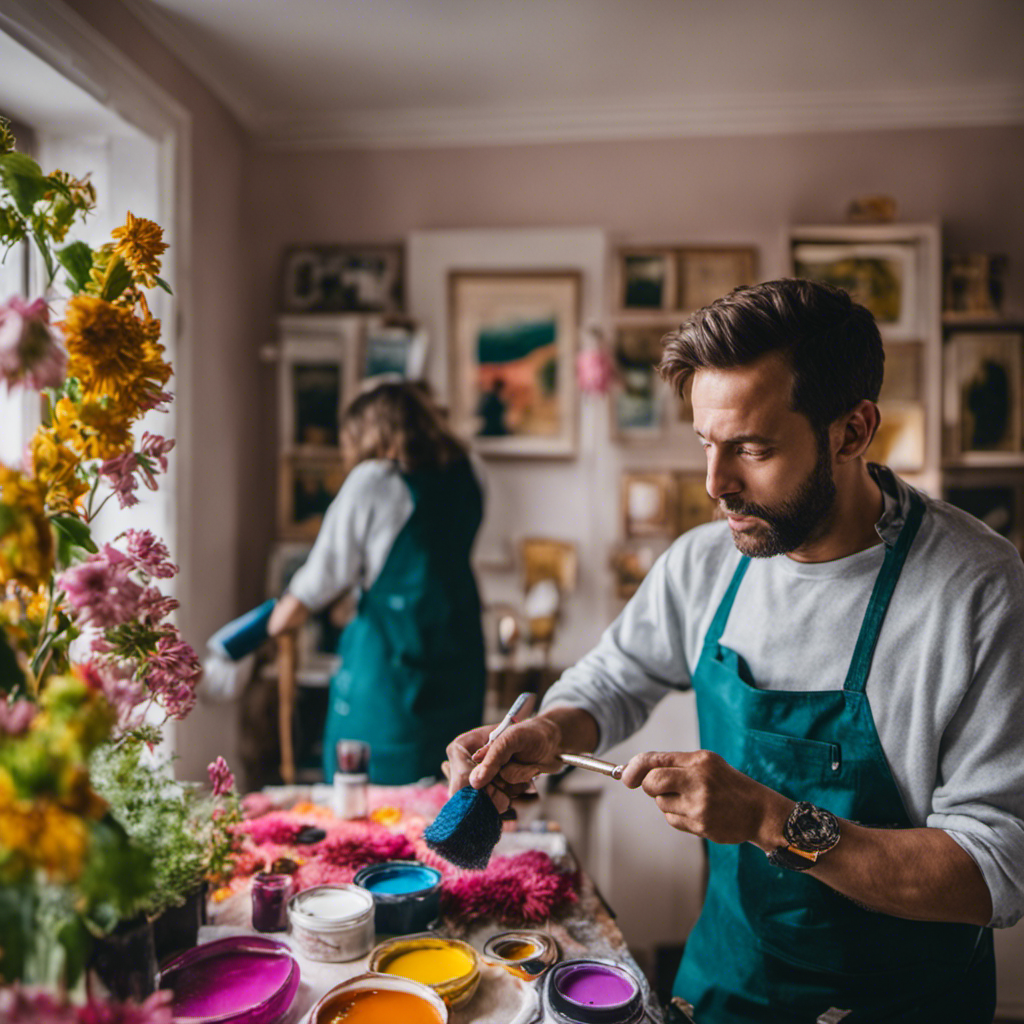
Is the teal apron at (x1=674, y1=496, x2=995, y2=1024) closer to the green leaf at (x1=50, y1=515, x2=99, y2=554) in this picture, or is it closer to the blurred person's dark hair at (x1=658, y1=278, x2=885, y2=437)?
the blurred person's dark hair at (x1=658, y1=278, x2=885, y2=437)

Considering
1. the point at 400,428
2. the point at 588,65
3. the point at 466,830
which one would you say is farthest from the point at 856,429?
the point at 588,65

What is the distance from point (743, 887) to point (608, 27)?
239 cm

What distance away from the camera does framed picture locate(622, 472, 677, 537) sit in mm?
3146

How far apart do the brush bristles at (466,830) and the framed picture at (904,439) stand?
7.61ft

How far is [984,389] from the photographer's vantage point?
9.82 feet

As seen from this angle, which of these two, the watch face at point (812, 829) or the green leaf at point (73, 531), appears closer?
the green leaf at point (73, 531)

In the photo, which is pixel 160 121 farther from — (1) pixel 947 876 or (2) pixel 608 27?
(1) pixel 947 876

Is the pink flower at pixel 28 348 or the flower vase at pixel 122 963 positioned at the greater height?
the pink flower at pixel 28 348

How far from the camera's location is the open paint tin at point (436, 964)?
43.0 inches

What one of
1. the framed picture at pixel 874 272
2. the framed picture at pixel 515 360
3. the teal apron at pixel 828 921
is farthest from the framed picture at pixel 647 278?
the teal apron at pixel 828 921

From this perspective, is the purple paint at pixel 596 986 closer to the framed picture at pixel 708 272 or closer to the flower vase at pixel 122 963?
the flower vase at pixel 122 963

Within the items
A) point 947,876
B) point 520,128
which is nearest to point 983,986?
point 947,876

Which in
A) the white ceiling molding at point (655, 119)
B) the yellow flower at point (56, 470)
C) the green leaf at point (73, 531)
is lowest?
the green leaf at point (73, 531)

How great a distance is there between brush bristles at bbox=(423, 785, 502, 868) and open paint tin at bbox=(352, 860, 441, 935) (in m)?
0.17
